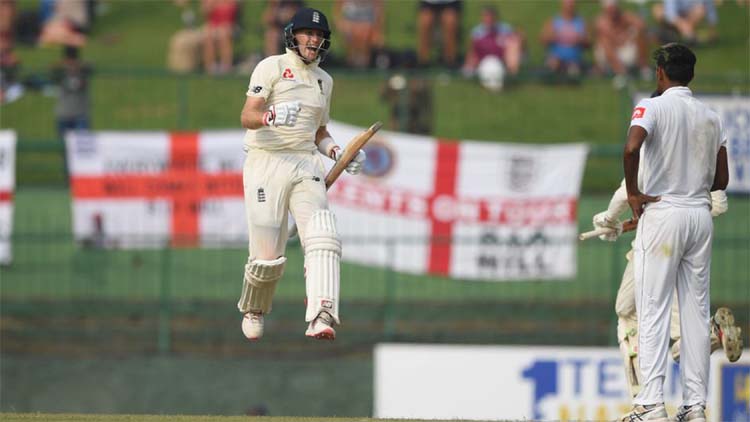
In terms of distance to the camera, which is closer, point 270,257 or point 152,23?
point 270,257

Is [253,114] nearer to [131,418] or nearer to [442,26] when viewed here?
[131,418]

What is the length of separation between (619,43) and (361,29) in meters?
3.59

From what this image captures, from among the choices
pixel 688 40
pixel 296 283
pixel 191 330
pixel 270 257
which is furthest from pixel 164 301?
pixel 688 40

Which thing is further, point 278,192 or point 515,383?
point 515,383

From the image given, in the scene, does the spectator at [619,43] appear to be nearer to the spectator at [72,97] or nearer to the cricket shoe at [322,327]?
the spectator at [72,97]

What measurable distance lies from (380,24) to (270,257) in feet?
37.0

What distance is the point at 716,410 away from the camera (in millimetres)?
15492

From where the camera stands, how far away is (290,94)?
34.1 ft

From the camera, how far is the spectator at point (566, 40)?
70.2ft

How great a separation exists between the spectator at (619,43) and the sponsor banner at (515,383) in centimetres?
635

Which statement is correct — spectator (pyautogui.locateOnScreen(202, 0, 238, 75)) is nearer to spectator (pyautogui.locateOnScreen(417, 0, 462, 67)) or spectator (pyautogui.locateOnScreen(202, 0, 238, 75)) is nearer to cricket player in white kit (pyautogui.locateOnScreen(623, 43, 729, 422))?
spectator (pyautogui.locateOnScreen(417, 0, 462, 67))

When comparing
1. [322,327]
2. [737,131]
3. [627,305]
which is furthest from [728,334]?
[737,131]

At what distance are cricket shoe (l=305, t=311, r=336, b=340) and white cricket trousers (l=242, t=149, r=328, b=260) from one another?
68 centimetres

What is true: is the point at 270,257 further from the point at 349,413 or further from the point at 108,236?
the point at 108,236
